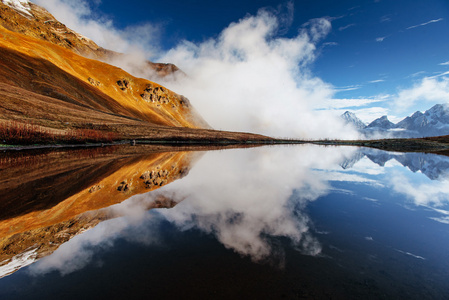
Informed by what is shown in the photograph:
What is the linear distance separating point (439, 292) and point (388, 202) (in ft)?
32.0

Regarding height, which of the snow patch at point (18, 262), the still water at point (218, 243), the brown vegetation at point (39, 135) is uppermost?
the brown vegetation at point (39, 135)

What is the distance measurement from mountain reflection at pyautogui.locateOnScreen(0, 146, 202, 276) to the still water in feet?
0.26

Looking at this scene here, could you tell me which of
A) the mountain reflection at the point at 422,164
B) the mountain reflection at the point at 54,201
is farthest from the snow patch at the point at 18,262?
the mountain reflection at the point at 422,164

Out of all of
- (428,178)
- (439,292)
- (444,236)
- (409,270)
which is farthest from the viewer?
(428,178)

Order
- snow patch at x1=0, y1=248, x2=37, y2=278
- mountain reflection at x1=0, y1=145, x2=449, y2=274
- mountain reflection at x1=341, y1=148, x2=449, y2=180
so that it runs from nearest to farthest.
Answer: snow patch at x1=0, y1=248, x2=37, y2=278 → mountain reflection at x1=0, y1=145, x2=449, y2=274 → mountain reflection at x1=341, y1=148, x2=449, y2=180

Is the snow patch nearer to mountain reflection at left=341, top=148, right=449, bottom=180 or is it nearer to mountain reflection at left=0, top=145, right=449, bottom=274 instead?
mountain reflection at left=0, top=145, right=449, bottom=274

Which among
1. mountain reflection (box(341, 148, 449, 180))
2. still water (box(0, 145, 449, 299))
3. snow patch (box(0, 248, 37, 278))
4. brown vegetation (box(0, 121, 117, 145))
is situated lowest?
snow patch (box(0, 248, 37, 278))

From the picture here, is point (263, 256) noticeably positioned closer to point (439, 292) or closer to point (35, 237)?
point (439, 292)

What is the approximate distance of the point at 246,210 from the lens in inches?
475

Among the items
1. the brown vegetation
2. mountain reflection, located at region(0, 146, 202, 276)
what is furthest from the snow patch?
the brown vegetation

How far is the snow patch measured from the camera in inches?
258

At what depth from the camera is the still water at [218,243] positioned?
597 centimetres

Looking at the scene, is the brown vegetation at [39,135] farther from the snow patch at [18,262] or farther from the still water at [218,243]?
the snow patch at [18,262]

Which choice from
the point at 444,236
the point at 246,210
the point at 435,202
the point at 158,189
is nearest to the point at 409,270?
the point at 444,236
